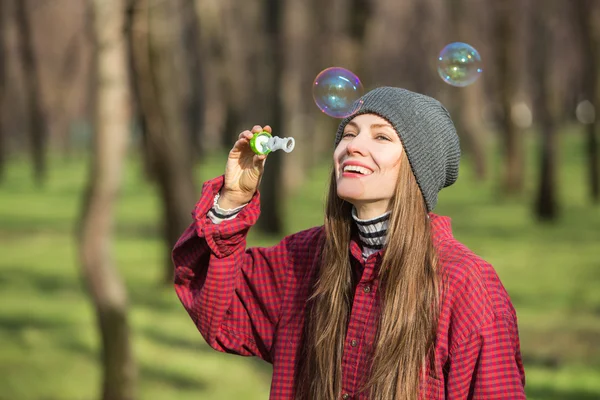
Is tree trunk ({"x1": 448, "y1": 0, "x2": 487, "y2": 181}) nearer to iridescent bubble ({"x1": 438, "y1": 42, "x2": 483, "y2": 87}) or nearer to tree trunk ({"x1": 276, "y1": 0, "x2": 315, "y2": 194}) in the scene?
tree trunk ({"x1": 276, "y1": 0, "x2": 315, "y2": 194})

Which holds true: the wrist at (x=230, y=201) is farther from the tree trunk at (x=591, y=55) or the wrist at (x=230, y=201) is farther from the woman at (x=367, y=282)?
the tree trunk at (x=591, y=55)

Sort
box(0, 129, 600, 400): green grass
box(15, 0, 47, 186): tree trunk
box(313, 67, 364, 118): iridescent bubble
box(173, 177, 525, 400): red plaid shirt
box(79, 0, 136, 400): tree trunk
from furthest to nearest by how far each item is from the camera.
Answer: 1. box(15, 0, 47, 186): tree trunk
2. box(0, 129, 600, 400): green grass
3. box(79, 0, 136, 400): tree trunk
4. box(313, 67, 364, 118): iridescent bubble
5. box(173, 177, 525, 400): red plaid shirt

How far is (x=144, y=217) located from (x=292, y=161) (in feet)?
12.5

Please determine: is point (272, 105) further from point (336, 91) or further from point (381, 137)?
point (381, 137)

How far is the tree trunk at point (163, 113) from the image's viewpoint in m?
8.57

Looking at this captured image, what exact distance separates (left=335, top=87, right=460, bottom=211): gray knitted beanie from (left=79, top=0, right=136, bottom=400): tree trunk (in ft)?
10.4

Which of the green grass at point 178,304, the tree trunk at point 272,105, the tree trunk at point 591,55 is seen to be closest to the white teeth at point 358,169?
the green grass at point 178,304

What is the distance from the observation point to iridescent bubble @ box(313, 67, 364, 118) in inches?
120

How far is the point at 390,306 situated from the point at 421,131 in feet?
1.61

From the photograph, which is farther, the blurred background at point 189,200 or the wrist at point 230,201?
the blurred background at point 189,200

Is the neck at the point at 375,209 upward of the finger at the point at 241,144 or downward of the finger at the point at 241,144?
downward

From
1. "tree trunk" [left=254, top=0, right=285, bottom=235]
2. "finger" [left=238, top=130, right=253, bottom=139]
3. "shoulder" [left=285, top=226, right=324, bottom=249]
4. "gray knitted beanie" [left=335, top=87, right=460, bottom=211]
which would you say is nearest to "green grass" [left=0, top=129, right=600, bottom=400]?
"tree trunk" [left=254, top=0, right=285, bottom=235]

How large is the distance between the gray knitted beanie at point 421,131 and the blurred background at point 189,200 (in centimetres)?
322

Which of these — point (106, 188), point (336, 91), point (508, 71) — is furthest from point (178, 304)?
point (508, 71)
